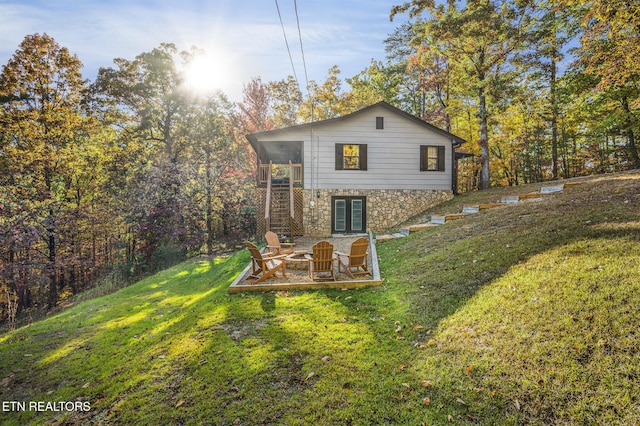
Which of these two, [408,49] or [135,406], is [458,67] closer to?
[408,49]

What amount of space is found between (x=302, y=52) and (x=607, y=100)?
1666 centimetres

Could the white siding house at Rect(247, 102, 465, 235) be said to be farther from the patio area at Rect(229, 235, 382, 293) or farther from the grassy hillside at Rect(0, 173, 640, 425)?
the grassy hillside at Rect(0, 173, 640, 425)

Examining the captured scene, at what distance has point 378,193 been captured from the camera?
14109 mm

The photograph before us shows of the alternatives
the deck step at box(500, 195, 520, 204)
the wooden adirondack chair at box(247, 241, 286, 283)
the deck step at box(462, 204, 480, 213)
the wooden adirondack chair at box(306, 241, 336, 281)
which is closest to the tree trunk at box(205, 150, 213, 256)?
the wooden adirondack chair at box(247, 241, 286, 283)

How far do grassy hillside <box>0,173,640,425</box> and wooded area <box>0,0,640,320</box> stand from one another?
6.89 metres

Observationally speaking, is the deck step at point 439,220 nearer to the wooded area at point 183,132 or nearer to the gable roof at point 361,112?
the gable roof at point 361,112

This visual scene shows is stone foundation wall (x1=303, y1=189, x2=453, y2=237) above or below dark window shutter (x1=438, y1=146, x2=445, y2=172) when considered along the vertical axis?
below

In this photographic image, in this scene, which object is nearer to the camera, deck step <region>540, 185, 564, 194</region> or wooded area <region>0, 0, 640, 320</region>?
deck step <region>540, 185, 564, 194</region>

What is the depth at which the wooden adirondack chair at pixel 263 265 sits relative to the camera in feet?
23.6

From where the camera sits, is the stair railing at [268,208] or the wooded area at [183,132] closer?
the stair railing at [268,208]

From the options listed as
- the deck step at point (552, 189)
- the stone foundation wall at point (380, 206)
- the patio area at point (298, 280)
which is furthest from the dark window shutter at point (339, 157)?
the deck step at point (552, 189)

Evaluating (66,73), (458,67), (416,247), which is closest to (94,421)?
(416,247)

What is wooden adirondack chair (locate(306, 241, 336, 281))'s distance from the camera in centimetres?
681

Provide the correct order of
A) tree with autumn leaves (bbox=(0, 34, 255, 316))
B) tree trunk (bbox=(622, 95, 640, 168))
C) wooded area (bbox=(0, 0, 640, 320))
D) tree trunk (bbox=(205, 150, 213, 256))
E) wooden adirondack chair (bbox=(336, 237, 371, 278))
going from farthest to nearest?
tree trunk (bbox=(205, 150, 213, 256))
tree trunk (bbox=(622, 95, 640, 168))
wooded area (bbox=(0, 0, 640, 320))
tree with autumn leaves (bbox=(0, 34, 255, 316))
wooden adirondack chair (bbox=(336, 237, 371, 278))
